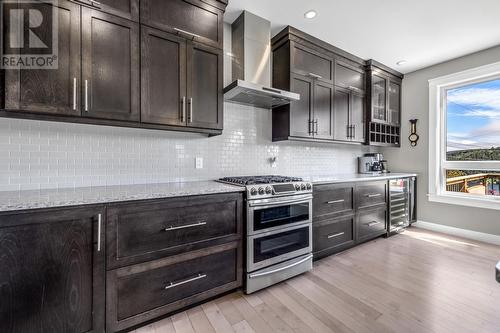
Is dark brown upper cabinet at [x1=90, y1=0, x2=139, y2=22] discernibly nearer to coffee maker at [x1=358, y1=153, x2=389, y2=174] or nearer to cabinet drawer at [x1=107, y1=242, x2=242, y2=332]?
cabinet drawer at [x1=107, y1=242, x2=242, y2=332]

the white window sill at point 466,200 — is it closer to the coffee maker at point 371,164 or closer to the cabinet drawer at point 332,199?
the coffee maker at point 371,164

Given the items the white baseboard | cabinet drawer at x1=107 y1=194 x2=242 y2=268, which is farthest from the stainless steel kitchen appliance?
cabinet drawer at x1=107 y1=194 x2=242 y2=268

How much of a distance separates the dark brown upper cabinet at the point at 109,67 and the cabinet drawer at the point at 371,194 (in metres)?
2.69

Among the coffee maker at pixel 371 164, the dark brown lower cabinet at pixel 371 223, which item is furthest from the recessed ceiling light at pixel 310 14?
the coffee maker at pixel 371 164

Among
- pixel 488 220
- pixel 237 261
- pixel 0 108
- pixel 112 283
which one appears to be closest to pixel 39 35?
pixel 0 108

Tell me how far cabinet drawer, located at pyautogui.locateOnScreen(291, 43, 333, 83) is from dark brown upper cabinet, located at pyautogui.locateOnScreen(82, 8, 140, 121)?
174 centimetres

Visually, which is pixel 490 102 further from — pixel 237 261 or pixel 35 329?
pixel 35 329

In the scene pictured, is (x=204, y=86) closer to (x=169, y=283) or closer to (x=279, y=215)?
(x=279, y=215)

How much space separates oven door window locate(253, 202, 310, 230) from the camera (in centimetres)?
203

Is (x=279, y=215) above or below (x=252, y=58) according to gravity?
below

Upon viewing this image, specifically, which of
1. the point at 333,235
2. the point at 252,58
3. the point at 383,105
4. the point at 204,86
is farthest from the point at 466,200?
the point at 204,86

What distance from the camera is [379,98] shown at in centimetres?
371

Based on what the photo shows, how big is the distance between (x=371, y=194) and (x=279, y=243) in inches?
66.9

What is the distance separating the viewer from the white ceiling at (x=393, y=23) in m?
2.26
